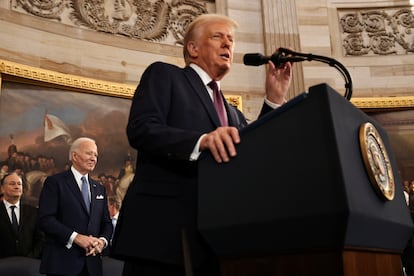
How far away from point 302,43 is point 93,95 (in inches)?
152

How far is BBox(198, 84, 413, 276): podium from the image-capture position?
154cm

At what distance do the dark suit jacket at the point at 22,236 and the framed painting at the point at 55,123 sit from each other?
0.28 meters

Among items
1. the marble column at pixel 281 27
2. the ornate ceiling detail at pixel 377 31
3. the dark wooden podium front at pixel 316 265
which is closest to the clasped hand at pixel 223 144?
the dark wooden podium front at pixel 316 265

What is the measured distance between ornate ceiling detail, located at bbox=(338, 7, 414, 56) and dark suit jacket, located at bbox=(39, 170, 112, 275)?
5928mm

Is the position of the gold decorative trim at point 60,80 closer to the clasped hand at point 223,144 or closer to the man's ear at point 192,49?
the man's ear at point 192,49

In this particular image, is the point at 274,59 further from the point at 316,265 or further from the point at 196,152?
the point at 316,265

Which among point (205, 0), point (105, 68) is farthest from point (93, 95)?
point (205, 0)

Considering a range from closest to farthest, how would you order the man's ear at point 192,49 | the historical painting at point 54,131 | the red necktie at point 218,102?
the red necktie at point 218,102
the man's ear at point 192,49
the historical painting at point 54,131

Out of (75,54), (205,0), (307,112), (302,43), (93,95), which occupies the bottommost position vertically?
(307,112)

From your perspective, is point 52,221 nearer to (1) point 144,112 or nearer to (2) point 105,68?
(1) point 144,112

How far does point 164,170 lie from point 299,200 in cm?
69

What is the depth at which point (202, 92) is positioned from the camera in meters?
2.31

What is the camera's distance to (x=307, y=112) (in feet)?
5.40

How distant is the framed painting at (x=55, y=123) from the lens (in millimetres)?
6297
